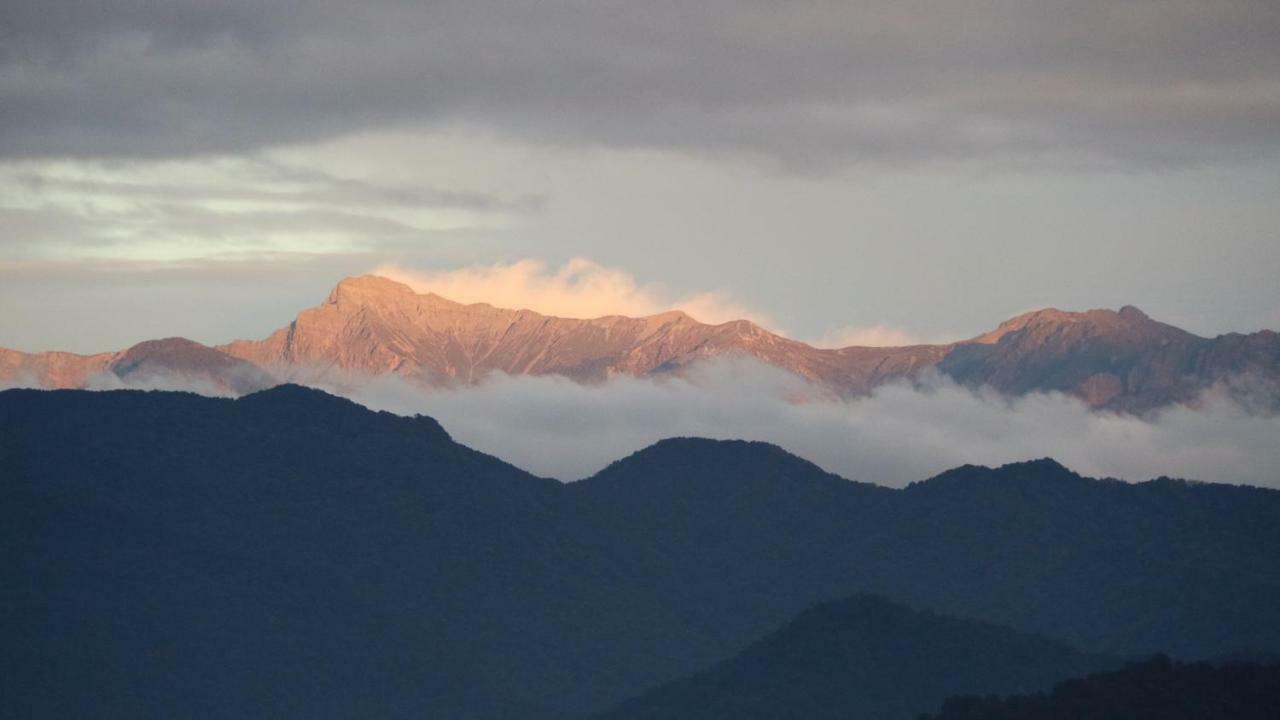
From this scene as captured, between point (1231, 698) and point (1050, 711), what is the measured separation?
617 inches

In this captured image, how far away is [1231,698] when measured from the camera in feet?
634

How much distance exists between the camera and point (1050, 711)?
195 metres

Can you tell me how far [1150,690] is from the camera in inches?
7761

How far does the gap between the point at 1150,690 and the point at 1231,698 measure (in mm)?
7350

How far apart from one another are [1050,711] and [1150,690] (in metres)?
9.74
